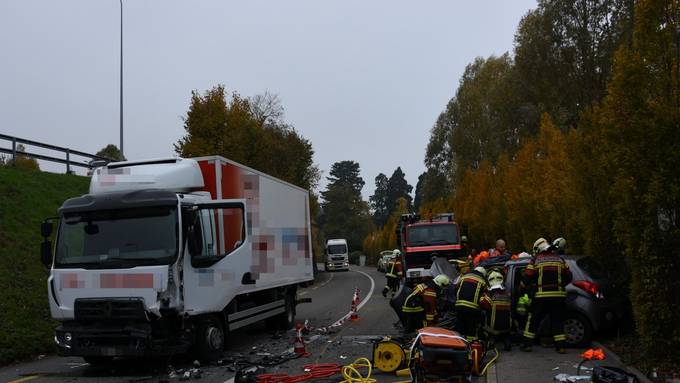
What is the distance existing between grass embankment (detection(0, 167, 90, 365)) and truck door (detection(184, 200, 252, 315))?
4148mm

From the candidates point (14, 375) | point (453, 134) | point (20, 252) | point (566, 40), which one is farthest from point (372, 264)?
point (14, 375)

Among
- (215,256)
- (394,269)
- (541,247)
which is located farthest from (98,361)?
(394,269)

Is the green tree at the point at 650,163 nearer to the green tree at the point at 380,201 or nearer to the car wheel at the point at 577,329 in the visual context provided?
the car wheel at the point at 577,329

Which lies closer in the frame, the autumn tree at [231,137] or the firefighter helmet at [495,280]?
the firefighter helmet at [495,280]

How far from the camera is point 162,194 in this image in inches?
359

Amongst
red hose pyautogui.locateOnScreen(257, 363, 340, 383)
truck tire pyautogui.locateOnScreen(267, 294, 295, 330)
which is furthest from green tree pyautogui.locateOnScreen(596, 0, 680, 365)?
truck tire pyautogui.locateOnScreen(267, 294, 295, 330)

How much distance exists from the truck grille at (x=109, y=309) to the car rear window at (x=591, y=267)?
6.80 metres

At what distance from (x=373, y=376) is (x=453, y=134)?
130 ft

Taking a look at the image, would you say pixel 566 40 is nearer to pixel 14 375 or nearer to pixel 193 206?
pixel 193 206

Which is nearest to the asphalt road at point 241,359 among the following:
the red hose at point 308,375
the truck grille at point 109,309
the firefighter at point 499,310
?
the red hose at point 308,375

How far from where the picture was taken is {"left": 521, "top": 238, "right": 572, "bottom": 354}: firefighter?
9258mm

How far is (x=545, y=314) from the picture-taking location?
9484 millimetres

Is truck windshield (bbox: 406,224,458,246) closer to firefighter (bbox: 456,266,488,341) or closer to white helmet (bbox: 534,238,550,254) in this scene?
white helmet (bbox: 534,238,550,254)

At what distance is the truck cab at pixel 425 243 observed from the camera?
19.6 meters
